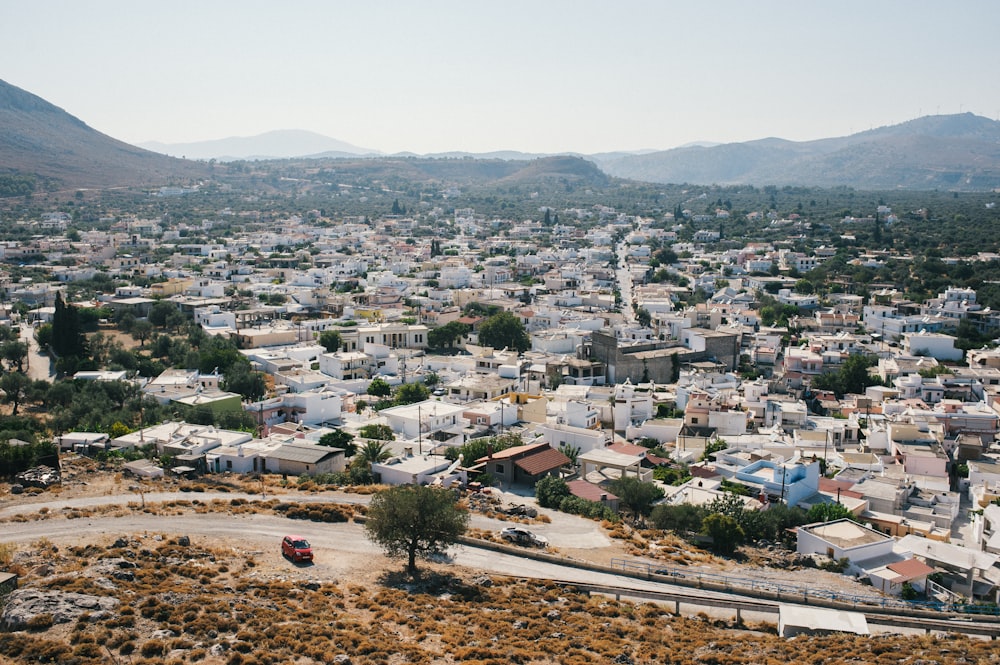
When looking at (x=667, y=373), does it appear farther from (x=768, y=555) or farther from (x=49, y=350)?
(x=49, y=350)

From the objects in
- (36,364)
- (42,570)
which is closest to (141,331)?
(36,364)

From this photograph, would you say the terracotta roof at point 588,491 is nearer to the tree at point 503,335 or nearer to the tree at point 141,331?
the tree at point 503,335

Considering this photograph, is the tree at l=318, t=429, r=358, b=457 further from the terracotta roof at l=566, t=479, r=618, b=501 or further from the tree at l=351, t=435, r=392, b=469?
the terracotta roof at l=566, t=479, r=618, b=501

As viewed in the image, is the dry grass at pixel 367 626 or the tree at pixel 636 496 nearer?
the dry grass at pixel 367 626

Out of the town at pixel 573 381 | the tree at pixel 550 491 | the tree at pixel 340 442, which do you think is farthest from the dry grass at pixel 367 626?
the tree at pixel 340 442

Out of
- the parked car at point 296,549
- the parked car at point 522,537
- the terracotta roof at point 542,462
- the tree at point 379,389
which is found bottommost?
the tree at point 379,389

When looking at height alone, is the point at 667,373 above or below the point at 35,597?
below

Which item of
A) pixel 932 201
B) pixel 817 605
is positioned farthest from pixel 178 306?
pixel 932 201
